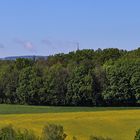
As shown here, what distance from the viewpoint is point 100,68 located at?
11188 centimetres

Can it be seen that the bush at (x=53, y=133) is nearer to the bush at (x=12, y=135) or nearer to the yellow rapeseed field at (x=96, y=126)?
the bush at (x=12, y=135)

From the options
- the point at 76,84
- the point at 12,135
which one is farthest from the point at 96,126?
the point at 76,84

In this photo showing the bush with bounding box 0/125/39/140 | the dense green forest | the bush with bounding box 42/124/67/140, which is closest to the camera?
the bush with bounding box 0/125/39/140

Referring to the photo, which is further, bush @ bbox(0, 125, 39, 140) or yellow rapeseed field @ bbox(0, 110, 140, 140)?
yellow rapeseed field @ bbox(0, 110, 140, 140)

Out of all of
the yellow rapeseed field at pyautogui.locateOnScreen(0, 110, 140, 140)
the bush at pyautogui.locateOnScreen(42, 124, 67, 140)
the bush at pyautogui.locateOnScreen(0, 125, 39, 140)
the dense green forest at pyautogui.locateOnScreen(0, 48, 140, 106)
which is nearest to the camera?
the bush at pyautogui.locateOnScreen(0, 125, 39, 140)

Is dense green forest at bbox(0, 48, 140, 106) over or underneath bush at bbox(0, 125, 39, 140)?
over

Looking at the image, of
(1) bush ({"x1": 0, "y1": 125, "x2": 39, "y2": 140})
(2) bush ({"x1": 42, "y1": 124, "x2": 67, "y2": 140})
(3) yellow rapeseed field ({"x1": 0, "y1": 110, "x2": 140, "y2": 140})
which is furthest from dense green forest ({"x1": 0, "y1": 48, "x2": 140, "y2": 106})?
(2) bush ({"x1": 42, "y1": 124, "x2": 67, "y2": 140})

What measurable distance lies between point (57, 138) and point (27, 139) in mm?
1790

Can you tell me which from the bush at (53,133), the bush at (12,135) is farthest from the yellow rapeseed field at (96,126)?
the bush at (53,133)

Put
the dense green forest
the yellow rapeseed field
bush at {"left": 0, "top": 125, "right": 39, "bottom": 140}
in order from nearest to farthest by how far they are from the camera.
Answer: bush at {"left": 0, "top": 125, "right": 39, "bottom": 140}, the yellow rapeseed field, the dense green forest

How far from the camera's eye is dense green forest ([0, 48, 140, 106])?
4065 inches

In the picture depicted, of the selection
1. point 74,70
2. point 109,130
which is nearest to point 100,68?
point 74,70

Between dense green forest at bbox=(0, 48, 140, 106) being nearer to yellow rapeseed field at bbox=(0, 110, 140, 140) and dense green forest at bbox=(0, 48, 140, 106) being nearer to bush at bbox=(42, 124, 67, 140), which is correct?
yellow rapeseed field at bbox=(0, 110, 140, 140)

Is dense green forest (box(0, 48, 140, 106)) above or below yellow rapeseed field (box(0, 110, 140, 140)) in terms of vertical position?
above
